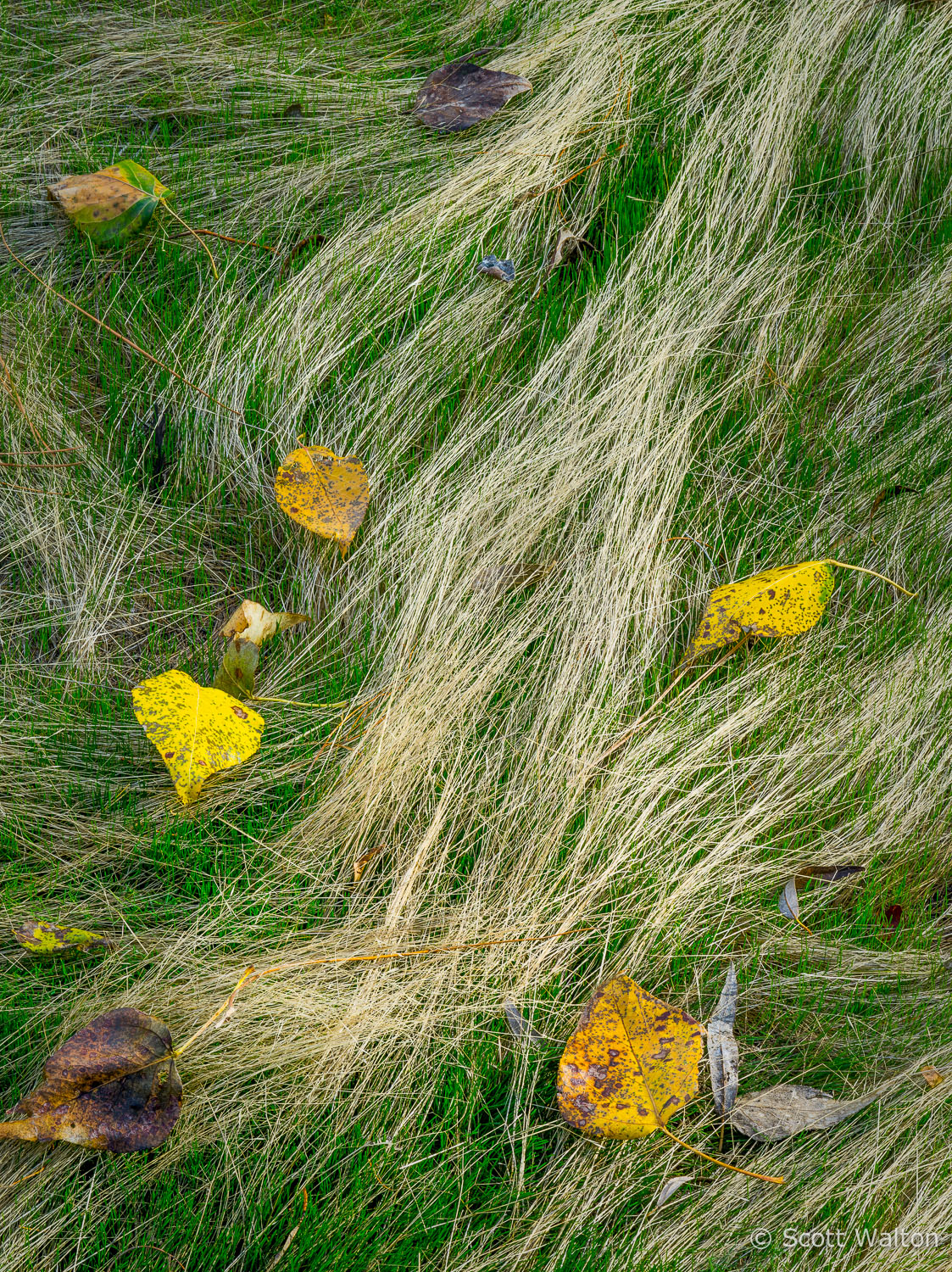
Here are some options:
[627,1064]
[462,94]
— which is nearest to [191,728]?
[627,1064]

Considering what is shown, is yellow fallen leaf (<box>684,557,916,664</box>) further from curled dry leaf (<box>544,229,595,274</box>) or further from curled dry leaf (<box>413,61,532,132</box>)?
curled dry leaf (<box>413,61,532,132</box>)

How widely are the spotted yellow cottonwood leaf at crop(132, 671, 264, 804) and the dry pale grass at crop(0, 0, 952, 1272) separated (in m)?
0.07

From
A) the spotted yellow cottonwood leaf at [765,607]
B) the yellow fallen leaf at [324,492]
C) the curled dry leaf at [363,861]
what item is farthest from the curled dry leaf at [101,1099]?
the spotted yellow cottonwood leaf at [765,607]

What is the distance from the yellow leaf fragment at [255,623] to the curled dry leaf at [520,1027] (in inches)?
29.4

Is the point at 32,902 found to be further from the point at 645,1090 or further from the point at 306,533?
the point at 645,1090

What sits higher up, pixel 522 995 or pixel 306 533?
pixel 306 533

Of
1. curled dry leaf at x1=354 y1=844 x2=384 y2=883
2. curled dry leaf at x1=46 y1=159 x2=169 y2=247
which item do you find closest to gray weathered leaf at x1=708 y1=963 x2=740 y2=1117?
curled dry leaf at x1=354 y1=844 x2=384 y2=883

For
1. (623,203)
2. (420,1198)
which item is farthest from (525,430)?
(420,1198)

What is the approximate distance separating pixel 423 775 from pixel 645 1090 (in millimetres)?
558

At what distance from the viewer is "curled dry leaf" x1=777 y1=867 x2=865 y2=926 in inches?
56.9

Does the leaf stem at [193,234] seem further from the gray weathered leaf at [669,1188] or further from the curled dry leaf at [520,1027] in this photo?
the gray weathered leaf at [669,1188]

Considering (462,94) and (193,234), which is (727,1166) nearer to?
(193,234)

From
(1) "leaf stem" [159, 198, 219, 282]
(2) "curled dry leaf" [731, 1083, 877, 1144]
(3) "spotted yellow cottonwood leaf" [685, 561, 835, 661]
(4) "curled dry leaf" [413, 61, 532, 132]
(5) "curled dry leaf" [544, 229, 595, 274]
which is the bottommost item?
(2) "curled dry leaf" [731, 1083, 877, 1144]

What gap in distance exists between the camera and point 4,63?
2.43 meters
